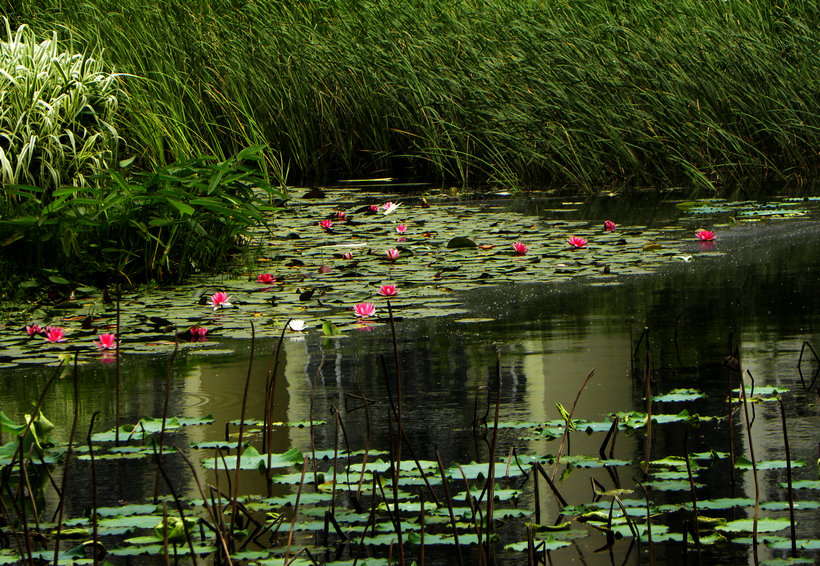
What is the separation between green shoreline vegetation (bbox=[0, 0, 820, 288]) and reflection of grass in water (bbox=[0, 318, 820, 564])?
5246mm

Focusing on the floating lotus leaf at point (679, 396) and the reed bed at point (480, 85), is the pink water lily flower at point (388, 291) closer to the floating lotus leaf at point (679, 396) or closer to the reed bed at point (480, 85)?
the floating lotus leaf at point (679, 396)

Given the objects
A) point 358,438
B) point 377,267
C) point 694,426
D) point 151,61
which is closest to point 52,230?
point 377,267

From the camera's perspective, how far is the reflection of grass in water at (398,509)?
2.33 metres

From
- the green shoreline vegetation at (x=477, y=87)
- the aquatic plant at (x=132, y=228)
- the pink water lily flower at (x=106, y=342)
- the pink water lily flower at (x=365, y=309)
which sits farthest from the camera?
the green shoreline vegetation at (x=477, y=87)

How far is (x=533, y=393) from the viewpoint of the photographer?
368cm

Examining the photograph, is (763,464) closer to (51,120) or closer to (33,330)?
(33,330)

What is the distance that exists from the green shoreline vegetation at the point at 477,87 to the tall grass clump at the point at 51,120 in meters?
0.27

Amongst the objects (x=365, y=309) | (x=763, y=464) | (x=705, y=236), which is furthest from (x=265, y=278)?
(x=763, y=464)

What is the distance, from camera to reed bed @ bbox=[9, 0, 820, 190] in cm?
925

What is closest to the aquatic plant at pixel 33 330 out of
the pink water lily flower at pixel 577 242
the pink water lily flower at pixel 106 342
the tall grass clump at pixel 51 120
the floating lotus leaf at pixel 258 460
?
the pink water lily flower at pixel 106 342

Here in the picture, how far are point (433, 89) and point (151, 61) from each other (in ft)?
7.82

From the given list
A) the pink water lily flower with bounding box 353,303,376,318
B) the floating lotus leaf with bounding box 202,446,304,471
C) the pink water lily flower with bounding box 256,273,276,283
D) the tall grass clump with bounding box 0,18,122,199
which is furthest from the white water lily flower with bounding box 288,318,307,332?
the tall grass clump with bounding box 0,18,122,199

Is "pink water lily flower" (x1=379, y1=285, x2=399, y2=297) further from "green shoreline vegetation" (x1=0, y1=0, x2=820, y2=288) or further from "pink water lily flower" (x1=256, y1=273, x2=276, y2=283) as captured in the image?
"green shoreline vegetation" (x1=0, y1=0, x2=820, y2=288)

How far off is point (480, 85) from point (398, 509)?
26.1ft
